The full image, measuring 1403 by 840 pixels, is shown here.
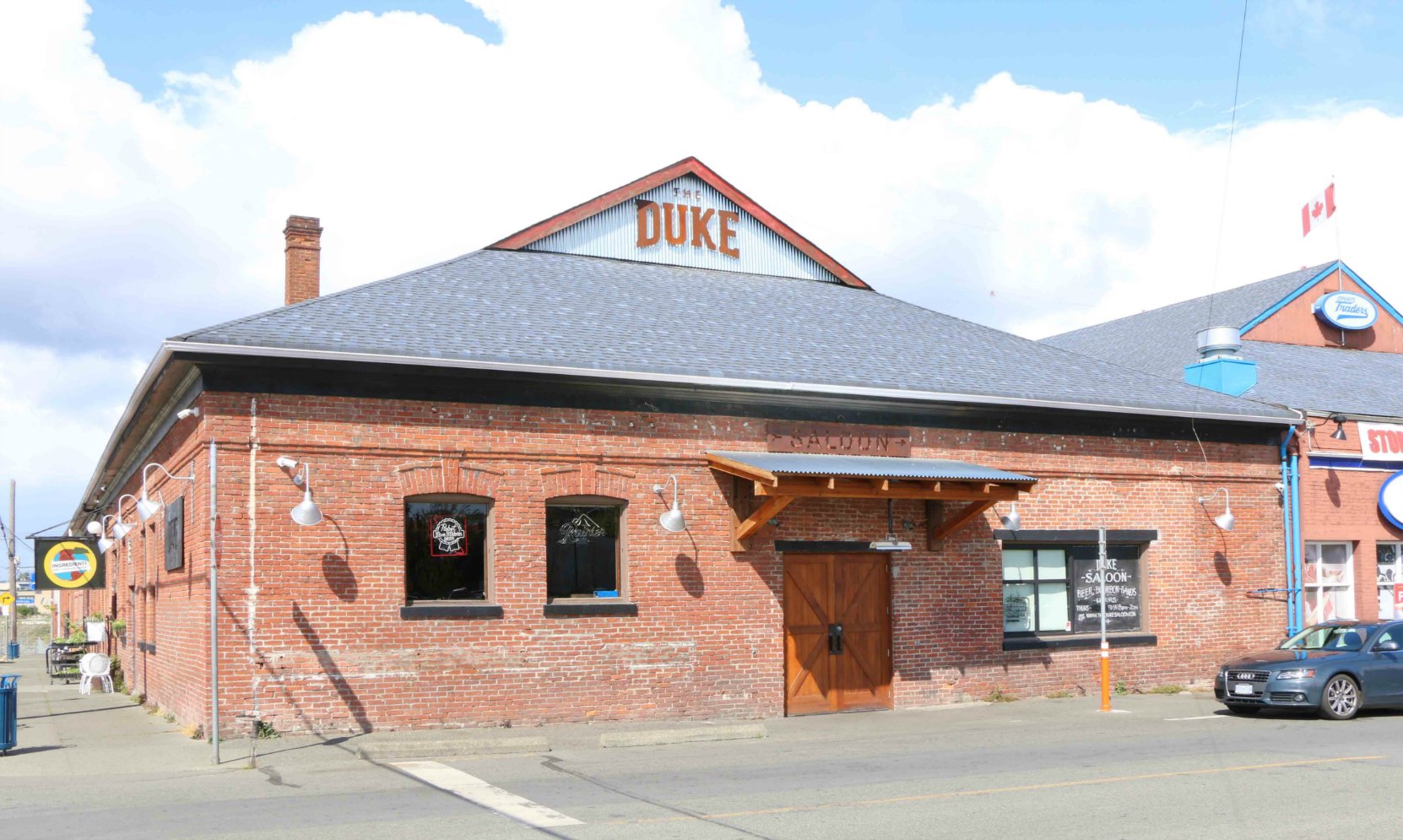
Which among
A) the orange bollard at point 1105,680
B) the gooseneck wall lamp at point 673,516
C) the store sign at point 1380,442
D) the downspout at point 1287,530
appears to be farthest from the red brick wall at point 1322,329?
the gooseneck wall lamp at point 673,516

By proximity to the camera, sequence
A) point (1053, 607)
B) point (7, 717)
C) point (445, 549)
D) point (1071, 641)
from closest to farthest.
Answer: point (7, 717)
point (445, 549)
point (1071, 641)
point (1053, 607)

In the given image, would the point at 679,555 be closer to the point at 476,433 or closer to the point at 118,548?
the point at 476,433

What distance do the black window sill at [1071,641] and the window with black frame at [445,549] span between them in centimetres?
859

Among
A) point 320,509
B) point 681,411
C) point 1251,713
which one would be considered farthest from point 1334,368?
point 320,509

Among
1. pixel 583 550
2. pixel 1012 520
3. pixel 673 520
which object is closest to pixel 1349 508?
pixel 1012 520

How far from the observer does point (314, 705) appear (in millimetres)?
16078

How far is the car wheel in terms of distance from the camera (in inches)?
696

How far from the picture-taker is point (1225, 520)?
22250 millimetres

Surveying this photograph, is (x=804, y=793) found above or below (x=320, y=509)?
below

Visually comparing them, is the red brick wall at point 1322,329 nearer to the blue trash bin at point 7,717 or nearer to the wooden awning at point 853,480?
the wooden awning at point 853,480

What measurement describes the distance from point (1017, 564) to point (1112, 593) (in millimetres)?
1918

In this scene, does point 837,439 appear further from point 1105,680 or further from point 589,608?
point 1105,680

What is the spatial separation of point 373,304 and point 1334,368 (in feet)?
71.1

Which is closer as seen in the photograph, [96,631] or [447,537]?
[447,537]
